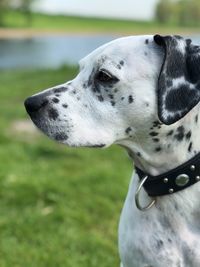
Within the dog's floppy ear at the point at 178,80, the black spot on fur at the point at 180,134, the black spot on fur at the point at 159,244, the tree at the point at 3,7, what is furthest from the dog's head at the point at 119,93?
the tree at the point at 3,7

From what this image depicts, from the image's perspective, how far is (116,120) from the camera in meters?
2.89

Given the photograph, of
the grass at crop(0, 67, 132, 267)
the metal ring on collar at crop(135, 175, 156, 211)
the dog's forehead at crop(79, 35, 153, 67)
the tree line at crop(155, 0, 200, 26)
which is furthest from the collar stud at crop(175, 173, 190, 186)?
the tree line at crop(155, 0, 200, 26)

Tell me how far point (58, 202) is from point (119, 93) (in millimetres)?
2600

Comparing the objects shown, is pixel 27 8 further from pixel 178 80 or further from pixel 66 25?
pixel 178 80

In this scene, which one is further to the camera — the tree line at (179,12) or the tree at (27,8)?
the tree at (27,8)

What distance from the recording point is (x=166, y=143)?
2883 mm

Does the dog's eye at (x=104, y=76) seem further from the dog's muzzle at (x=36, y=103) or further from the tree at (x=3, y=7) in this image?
the tree at (x=3, y=7)

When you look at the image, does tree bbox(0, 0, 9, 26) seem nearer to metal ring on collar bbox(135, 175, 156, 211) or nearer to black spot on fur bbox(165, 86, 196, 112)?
metal ring on collar bbox(135, 175, 156, 211)

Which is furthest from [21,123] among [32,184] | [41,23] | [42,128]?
[41,23]

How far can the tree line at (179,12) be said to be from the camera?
43.7m

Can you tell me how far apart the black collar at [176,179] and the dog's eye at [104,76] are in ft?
1.84

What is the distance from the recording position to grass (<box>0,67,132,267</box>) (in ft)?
14.6

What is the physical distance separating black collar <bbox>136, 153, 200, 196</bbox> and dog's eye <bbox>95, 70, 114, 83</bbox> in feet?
1.84

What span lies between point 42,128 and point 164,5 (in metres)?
47.3
